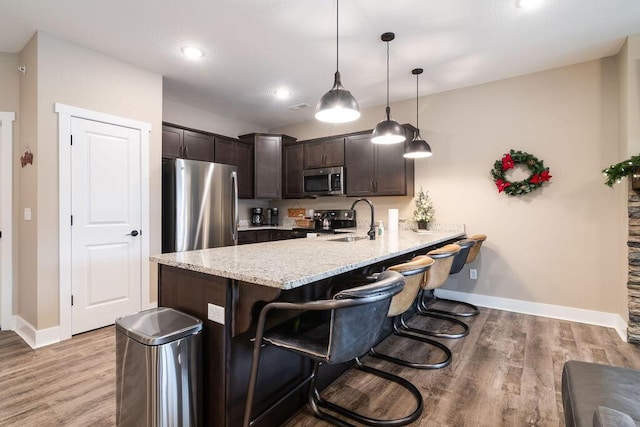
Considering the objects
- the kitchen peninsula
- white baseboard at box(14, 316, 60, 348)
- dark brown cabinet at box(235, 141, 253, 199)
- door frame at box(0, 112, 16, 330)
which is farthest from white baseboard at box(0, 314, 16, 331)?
dark brown cabinet at box(235, 141, 253, 199)

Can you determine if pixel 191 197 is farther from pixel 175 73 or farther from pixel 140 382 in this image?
pixel 140 382

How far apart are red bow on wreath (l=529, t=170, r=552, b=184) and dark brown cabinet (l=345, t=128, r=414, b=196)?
4.51 ft

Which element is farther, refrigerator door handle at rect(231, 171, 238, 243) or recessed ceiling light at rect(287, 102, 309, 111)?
recessed ceiling light at rect(287, 102, 309, 111)

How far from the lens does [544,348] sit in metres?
2.63

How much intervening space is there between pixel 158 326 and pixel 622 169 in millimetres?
3685

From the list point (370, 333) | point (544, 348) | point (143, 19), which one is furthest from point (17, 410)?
point (544, 348)

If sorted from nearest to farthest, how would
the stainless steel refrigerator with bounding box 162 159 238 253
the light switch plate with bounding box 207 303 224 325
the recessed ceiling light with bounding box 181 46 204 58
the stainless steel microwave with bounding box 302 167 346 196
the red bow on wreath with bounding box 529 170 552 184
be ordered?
the light switch plate with bounding box 207 303 224 325, the recessed ceiling light with bounding box 181 46 204 58, the red bow on wreath with bounding box 529 170 552 184, the stainless steel refrigerator with bounding box 162 159 238 253, the stainless steel microwave with bounding box 302 167 346 196

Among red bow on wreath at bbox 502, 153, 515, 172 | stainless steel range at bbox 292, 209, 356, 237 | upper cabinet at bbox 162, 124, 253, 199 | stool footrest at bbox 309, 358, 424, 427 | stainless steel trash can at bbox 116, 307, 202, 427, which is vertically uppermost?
upper cabinet at bbox 162, 124, 253, 199

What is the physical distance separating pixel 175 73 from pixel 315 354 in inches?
137

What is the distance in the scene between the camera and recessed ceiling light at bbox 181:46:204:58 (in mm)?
3014

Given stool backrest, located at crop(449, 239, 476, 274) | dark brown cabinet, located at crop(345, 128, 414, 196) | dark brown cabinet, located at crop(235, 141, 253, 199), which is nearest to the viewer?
stool backrest, located at crop(449, 239, 476, 274)

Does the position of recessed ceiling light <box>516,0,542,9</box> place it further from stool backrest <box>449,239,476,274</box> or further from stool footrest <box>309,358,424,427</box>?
stool footrest <box>309,358,424,427</box>

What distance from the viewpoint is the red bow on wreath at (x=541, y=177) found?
11.2 feet

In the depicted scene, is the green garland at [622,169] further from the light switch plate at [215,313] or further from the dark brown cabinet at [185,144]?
the dark brown cabinet at [185,144]
